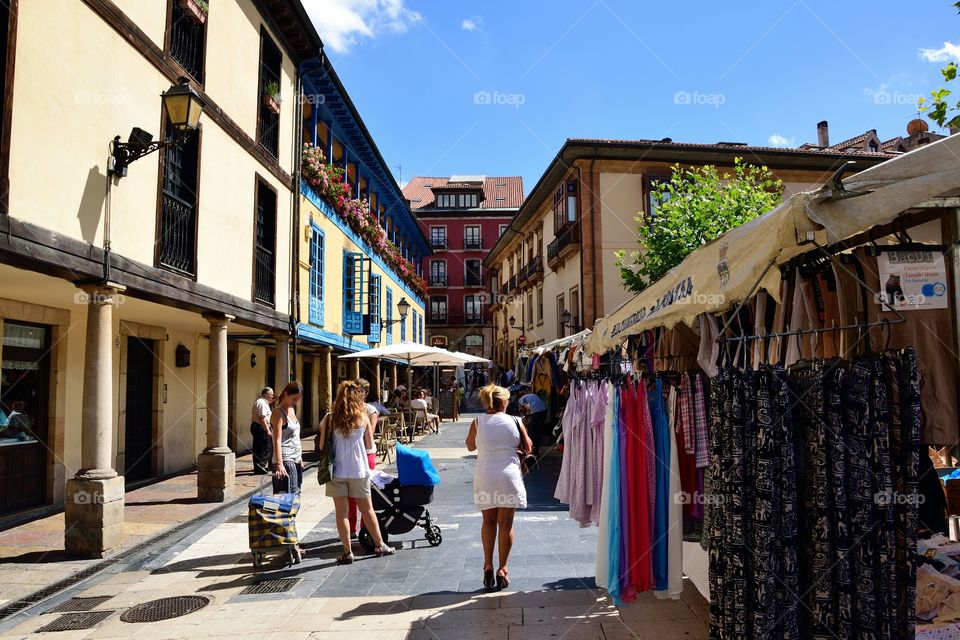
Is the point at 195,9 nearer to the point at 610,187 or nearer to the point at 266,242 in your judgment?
the point at 266,242

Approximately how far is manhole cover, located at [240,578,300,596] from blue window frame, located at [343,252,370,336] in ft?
42.7

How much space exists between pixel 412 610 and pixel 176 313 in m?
7.52

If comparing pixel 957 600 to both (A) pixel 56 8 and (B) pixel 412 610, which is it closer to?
(B) pixel 412 610

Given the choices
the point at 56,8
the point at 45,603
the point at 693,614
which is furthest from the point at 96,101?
the point at 693,614

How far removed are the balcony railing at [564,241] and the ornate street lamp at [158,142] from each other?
1618 centimetres

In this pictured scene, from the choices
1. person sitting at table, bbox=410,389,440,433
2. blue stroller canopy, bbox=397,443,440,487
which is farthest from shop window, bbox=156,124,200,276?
person sitting at table, bbox=410,389,440,433

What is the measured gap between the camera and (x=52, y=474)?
29.7 feet

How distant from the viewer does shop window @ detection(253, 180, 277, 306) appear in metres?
12.4

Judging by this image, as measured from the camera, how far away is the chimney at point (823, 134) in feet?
100.0

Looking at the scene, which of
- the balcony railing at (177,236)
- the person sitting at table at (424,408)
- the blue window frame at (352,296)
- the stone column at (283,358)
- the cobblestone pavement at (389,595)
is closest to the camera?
the cobblestone pavement at (389,595)

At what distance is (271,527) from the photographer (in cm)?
616

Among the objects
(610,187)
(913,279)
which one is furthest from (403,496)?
(610,187)

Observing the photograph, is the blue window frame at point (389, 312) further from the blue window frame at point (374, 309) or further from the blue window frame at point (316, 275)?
the blue window frame at point (316, 275)

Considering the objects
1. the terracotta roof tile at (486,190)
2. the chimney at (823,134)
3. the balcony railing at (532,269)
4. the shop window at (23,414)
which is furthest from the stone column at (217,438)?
the terracotta roof tile at (486,190)
